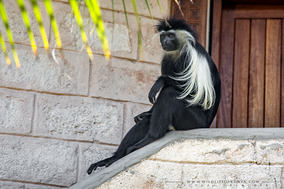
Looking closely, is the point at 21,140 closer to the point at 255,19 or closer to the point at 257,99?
the point at 257,99

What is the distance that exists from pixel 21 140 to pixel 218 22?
235 cm

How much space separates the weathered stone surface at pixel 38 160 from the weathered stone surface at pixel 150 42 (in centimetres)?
118

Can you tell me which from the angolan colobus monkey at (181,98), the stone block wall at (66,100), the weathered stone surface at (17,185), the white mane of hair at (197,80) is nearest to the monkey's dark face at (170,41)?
the angolan colobus monkey at (181,98)

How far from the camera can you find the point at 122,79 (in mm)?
3305

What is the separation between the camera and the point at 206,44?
11.7ft

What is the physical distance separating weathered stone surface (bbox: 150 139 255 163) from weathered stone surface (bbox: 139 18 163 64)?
60.4 inches

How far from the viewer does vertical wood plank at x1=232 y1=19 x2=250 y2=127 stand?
3.60m

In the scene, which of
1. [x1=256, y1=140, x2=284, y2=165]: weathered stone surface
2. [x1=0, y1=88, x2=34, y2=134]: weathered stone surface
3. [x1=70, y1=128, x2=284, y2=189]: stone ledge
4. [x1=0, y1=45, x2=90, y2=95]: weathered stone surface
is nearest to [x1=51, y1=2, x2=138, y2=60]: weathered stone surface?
[x1=0, y1=45, x2=90, y2=95]: weathered stone surface

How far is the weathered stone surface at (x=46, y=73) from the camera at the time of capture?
304 centimetres

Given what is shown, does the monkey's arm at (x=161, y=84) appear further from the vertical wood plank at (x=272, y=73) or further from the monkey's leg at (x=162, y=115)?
the vertical wood plank at (x=272, y=73)

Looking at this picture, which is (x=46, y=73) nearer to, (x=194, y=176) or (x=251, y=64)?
(x=194, y=176)

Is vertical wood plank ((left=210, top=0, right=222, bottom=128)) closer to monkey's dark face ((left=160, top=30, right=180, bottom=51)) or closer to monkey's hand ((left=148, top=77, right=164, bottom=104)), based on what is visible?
monkey's dark face ((left=160, top=30, right=180, bottom=51))

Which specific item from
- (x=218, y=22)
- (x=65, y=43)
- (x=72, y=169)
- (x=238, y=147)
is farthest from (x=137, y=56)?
(x=238, y=147)

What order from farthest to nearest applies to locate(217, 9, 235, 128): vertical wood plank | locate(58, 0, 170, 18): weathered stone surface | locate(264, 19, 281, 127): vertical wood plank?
1. locate(217, 9, 235, 128): vertical wood plank
2. locate(264, 19, 281, 127): vertical wood plank
3. locate(58, 0, 170, 18): weathered stone surface
